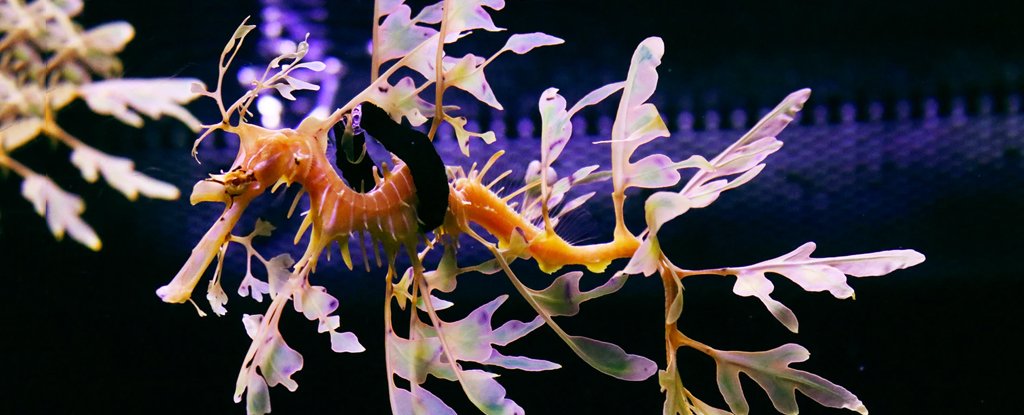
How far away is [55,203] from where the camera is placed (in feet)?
1.28

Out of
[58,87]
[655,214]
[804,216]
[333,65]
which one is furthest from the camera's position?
[804,216]

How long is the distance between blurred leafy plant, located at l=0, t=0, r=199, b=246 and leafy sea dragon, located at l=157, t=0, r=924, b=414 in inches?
4.1

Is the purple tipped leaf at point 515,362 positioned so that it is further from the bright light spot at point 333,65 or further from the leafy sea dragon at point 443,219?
the bright light spot at point 333,65

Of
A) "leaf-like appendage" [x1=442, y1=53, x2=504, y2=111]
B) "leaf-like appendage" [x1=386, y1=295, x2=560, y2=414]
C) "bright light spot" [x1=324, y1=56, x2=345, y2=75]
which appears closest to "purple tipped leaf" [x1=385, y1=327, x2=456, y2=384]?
"leaf-like appendage" [x1=386, y1=295, x2=560, y2=414]

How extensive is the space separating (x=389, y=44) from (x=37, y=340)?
0.40 metres

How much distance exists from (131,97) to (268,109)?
274 mm

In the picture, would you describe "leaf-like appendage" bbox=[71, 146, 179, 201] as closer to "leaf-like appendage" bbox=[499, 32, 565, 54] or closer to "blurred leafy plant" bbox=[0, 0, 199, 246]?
"blurred leafy plant" bbox=[0, 0, 199, 246]

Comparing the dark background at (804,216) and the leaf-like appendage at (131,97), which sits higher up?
the leaf-like appendage at (131,97)

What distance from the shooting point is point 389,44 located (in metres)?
0.55

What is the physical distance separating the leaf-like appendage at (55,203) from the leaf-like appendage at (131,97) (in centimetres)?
5

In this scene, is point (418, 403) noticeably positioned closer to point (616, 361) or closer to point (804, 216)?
point (616, 361)

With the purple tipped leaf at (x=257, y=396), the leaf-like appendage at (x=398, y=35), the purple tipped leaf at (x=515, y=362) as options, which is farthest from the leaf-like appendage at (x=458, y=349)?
the leaf-like appendage at (x=398, y=35)

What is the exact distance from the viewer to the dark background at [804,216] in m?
0.91

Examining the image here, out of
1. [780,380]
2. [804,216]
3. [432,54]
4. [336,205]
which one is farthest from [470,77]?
[804,216]
